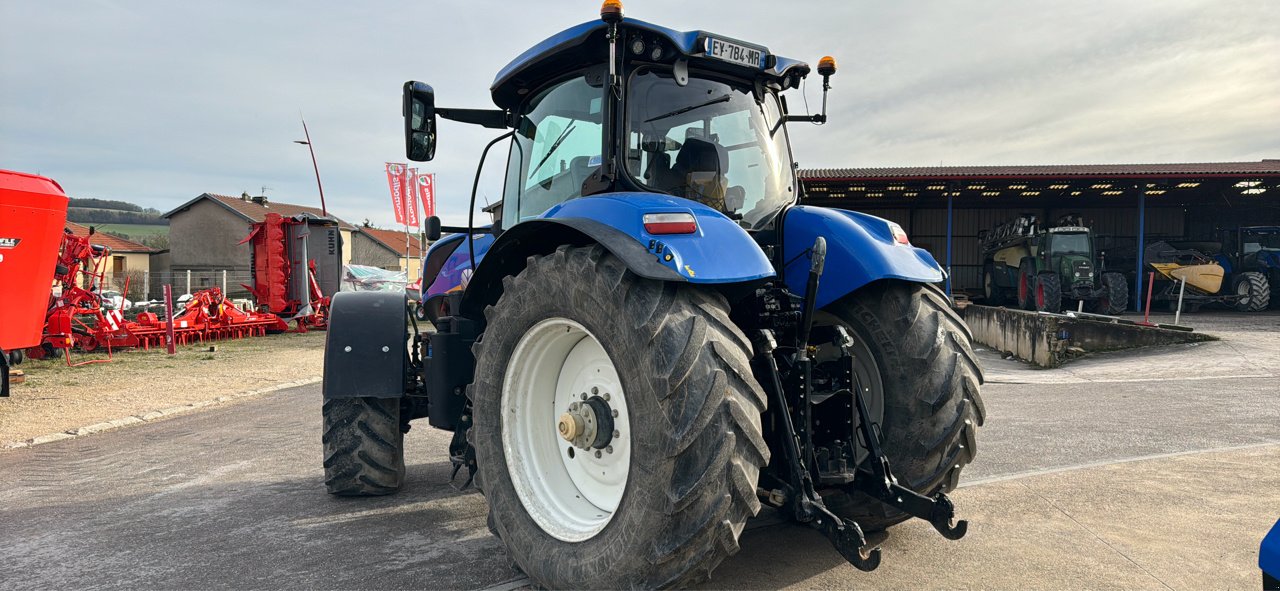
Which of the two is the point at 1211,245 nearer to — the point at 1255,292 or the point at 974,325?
the point at 1255,292

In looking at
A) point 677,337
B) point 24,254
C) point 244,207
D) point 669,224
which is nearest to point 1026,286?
point 669,224

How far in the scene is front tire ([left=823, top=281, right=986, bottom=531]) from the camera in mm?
2947

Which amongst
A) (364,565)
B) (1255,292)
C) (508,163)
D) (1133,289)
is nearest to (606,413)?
(364,565)

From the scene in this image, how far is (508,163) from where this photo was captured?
4055mm

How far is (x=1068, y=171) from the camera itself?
920 inches

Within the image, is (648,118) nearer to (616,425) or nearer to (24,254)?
(616,425)

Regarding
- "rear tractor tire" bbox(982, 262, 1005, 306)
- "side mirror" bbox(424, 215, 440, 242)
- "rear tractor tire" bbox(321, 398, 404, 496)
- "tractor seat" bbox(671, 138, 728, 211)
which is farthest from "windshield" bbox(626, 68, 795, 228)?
"rear tractor tire" bbox(982, 262, 1005, 306)

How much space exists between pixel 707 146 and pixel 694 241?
92 cm

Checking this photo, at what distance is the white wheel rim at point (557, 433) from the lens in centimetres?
281

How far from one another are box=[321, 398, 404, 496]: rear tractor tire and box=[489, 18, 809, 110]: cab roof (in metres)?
1.91

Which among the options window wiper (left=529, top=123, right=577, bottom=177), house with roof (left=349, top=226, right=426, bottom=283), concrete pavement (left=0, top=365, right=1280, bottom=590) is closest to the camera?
concrete pavement (left=0, top=365, right=1280, bottom=590)

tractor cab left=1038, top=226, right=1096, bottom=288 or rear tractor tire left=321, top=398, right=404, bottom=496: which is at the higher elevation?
tractor cab left=1038, top=226, right=1096, bottom=288

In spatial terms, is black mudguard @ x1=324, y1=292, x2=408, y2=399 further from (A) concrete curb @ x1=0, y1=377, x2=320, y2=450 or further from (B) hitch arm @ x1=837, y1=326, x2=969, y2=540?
(A) concrete curb @ x1=0, y1=377, x2=320, y2=450

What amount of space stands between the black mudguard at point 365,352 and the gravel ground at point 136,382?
419cm
